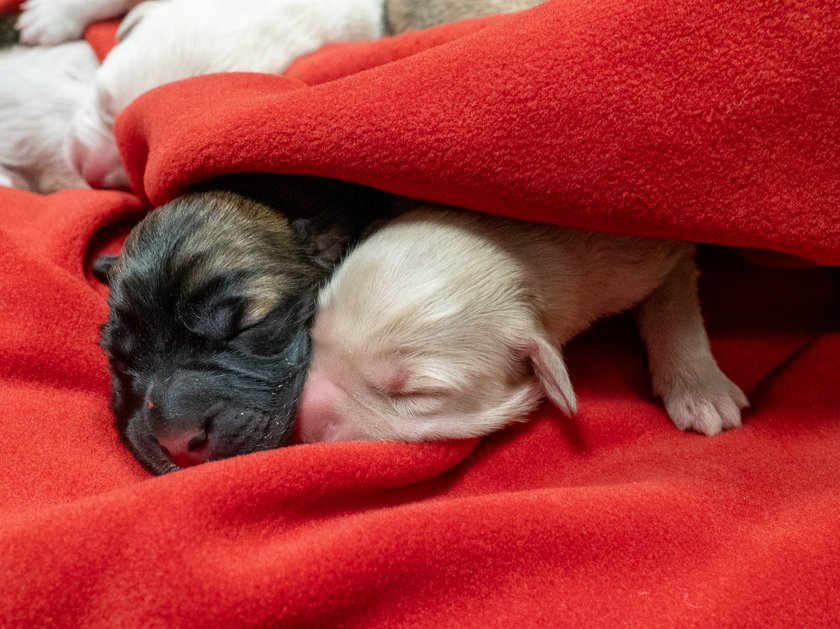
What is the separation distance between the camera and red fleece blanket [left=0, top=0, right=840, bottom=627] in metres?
0.87

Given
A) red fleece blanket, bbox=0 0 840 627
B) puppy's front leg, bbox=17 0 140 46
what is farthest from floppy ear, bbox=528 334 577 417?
puppy's front leg, bbox=17 0 140 46

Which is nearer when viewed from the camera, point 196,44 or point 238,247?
point 238,247

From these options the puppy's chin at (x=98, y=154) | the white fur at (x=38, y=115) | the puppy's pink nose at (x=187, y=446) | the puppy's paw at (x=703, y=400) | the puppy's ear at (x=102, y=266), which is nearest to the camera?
the puppy's pink nose at (x=187, y=446)

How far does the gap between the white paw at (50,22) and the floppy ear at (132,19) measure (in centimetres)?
22

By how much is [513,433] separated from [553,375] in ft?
0.59

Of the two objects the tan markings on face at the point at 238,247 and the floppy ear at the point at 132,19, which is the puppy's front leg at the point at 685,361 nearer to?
the tan markings on face at the point at 238,247

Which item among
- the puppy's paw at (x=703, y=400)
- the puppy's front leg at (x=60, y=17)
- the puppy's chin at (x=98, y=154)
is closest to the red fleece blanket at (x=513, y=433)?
the puppy's paw at (x=703, y=400)

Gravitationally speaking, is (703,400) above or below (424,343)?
below

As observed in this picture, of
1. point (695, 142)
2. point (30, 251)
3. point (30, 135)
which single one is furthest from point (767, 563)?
point (30, 135)

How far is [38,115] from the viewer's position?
2342 mm

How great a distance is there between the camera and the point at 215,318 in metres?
1.24

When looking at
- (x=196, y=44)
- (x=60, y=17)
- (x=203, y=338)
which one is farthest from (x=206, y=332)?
(x=60, y=17)

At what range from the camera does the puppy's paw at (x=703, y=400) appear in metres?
1.38

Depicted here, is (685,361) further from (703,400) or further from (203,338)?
(203,338)
